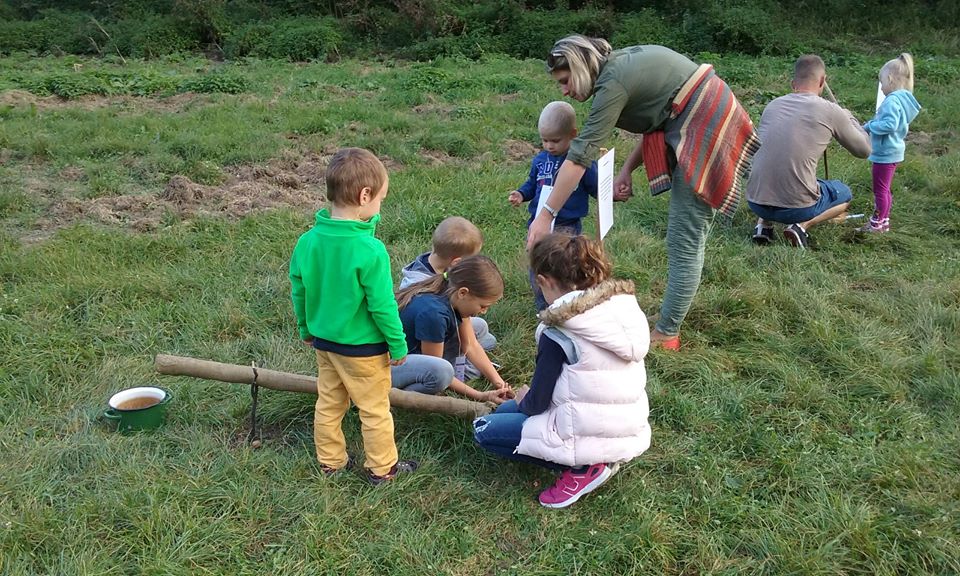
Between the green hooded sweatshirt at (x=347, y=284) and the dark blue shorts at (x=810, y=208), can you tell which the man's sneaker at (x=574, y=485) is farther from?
the dark blue shorts at (x=810, y=208)

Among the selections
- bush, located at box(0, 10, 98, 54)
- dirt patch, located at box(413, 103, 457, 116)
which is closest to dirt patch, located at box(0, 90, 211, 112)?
dirt patch, located at box(413, 103, 457, 116)

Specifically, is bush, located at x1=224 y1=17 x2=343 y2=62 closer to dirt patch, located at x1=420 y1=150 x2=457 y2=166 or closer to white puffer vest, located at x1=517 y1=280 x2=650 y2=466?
dirt patch, located at x1=420 y1=150 x2=457 y2=166

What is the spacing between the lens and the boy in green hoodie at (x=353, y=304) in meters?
2.73

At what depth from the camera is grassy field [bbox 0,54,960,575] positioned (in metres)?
2.71

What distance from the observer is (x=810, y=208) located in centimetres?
577

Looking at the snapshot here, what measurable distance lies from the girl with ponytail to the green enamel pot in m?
1.10

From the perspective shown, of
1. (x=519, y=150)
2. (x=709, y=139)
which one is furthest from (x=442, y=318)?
(x=519, y=150)

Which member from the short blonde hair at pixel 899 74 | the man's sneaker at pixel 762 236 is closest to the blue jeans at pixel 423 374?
the man's sneaker at pixel 762 236

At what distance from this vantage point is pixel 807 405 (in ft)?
11.9

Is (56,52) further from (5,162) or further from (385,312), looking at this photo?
(385,312)

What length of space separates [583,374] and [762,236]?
12.4ft

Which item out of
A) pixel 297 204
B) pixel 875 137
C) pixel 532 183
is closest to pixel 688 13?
pixel 875 137

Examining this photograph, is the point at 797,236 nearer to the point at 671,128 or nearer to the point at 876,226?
the point at 876,226

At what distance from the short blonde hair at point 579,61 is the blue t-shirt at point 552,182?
24.9 inches
